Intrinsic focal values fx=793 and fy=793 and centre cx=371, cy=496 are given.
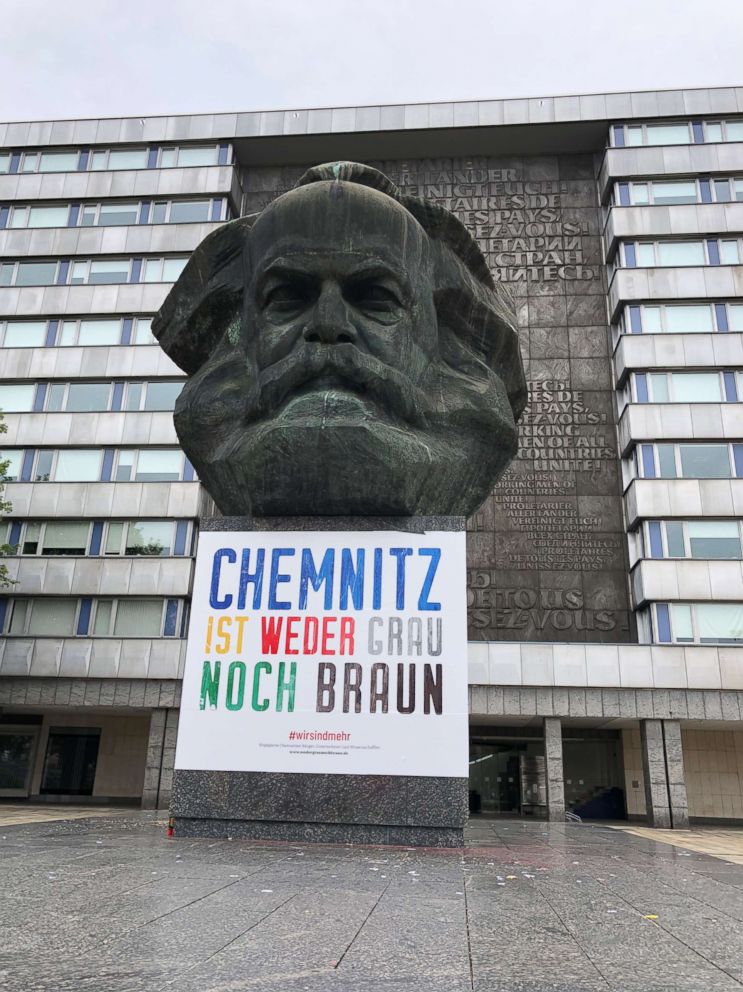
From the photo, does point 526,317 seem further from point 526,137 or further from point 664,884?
point 664,884

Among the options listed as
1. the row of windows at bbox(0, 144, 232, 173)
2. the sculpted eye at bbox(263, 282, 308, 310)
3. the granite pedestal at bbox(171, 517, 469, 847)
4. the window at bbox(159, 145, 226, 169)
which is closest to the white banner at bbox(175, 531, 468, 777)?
the granite pedestal at bbox(171, 517, 469, 847)

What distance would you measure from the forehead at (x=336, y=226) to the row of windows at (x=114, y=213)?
1086 inches

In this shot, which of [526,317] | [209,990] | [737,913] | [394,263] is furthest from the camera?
[526,317]

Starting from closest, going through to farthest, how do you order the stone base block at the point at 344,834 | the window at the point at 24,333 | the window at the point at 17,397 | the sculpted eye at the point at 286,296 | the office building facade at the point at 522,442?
the stone base block at the point at 344,834
the sculpted eye at the point at 286,296
the office building facade at the point at 522,442
the window at the point at 17,397
the window at the point at 24,333

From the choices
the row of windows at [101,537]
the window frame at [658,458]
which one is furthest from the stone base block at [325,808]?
the window frame at [658,458]

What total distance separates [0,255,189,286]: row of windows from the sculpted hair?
83.2 feet

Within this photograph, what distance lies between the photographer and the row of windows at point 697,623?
26.0 metres

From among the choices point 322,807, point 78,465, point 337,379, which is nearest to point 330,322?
point 337,379

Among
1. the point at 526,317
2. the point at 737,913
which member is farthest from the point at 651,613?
the point at 737,913

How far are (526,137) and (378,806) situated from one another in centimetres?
3351

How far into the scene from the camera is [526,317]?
105 feet

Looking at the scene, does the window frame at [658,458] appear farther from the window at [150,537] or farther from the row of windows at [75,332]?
the row of windows at [75,332]

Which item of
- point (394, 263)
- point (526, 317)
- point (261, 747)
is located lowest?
point (261, 747)

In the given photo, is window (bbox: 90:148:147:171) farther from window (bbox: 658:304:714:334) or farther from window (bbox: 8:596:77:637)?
window (bbox: 658:304:714:334)
